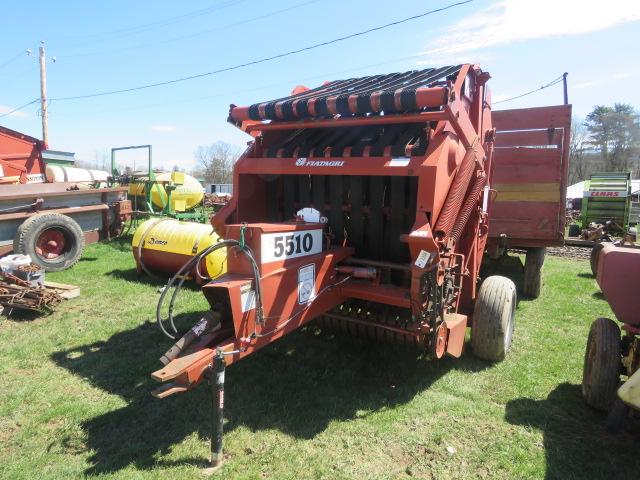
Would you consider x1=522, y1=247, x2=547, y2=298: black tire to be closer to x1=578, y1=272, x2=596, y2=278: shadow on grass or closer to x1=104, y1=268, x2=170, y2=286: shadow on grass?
x1=578, y1=272, x2=596, y2=278: shadow on grass

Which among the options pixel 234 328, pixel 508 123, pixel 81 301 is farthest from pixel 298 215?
pixel 508 123

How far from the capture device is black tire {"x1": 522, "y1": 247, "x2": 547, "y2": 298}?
6.68 metres

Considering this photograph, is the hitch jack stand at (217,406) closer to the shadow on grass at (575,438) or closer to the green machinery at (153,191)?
the shadow on grass at (575,438)

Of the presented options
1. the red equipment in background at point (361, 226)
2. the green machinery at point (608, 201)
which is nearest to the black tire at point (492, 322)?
the red equipment in background at point (361, 226)

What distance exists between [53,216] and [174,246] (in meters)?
2.39

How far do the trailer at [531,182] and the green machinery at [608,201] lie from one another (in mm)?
11204

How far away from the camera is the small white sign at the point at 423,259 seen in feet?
11.0

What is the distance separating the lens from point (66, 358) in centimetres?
431

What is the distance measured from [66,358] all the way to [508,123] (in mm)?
6549

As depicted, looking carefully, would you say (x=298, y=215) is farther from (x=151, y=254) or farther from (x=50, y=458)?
(x=151, y=254)

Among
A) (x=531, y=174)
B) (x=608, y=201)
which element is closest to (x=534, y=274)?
(x=531, y=174)

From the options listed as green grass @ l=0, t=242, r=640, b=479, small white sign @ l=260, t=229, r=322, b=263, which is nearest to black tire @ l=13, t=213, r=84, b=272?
green grass @ l=0, t=242, r=640, b=479

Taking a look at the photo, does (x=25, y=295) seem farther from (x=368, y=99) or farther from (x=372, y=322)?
(x=368, y=99)

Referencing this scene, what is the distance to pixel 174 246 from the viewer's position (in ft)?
22.3
